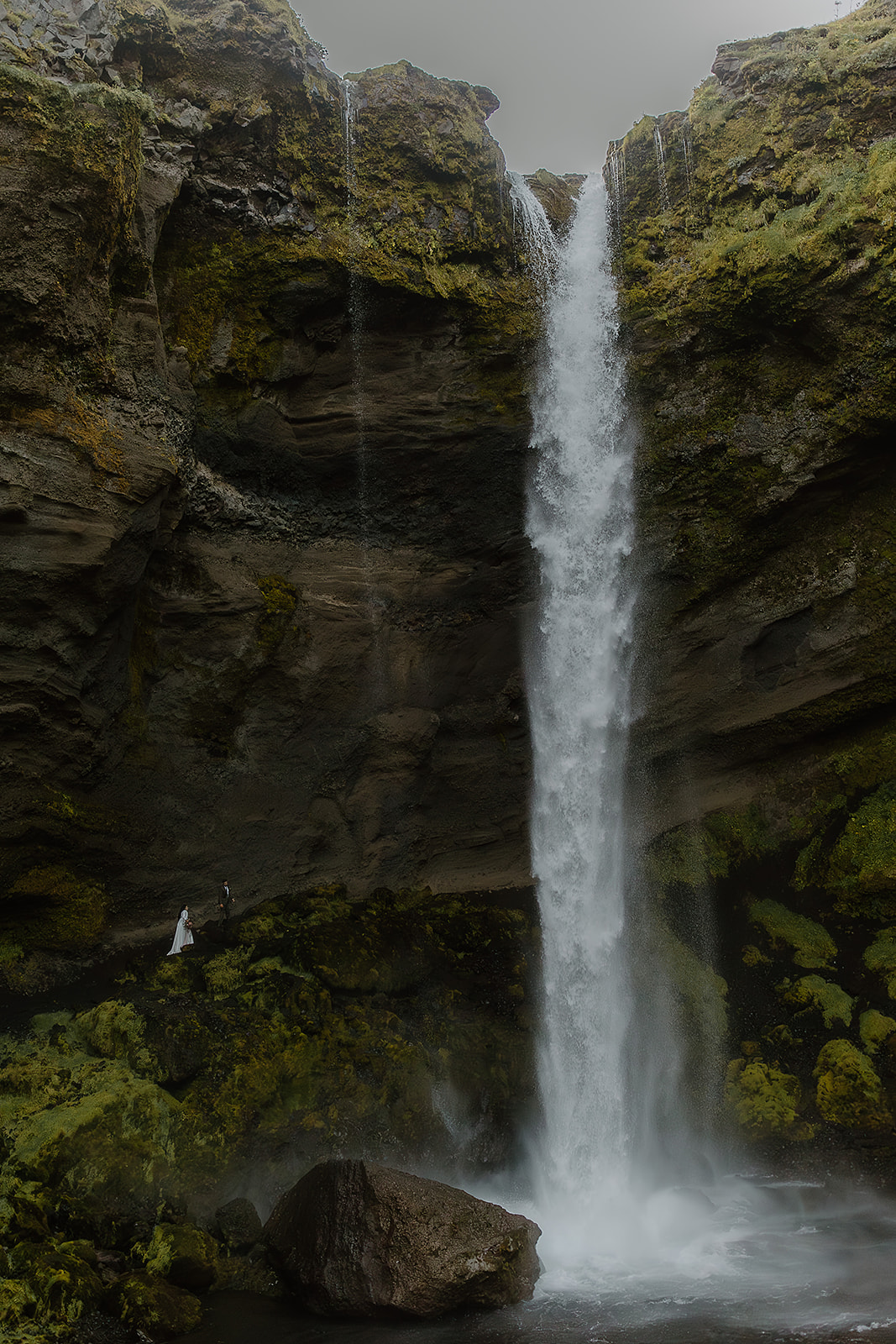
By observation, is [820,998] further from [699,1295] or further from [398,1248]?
[398,1248]

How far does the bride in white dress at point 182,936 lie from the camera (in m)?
13.0

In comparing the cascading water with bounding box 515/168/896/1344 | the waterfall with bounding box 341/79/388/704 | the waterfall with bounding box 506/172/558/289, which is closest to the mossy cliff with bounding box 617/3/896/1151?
the cascading water with bounding box 515/168/896/1344

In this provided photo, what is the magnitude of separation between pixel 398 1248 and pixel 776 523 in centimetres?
1244

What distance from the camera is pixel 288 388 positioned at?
1489 cm

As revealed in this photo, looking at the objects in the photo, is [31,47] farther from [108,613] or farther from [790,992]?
[790,992]

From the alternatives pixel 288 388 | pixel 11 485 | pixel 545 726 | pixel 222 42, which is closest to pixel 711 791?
pixel 545 726

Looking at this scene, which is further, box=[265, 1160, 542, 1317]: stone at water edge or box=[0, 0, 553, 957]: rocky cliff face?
box=[0, 0, 553, 957]: rocky cliff face

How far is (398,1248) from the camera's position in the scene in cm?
891

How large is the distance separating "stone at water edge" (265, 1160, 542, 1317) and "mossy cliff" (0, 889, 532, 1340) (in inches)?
36.5

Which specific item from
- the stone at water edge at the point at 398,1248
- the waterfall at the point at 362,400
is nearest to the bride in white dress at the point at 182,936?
the stone at water edge at the point at 398,1248

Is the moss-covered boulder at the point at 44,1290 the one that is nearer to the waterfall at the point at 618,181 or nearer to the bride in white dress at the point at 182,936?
the bride in white dress at the point at 182,936

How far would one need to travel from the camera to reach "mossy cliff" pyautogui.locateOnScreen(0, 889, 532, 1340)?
919 cm

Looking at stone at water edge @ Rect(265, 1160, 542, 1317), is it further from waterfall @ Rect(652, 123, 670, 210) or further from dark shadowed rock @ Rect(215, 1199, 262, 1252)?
waterfall @ Rect(652, 123, 670, 210)

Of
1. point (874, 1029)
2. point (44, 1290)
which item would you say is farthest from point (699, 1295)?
point (44, 1290)
